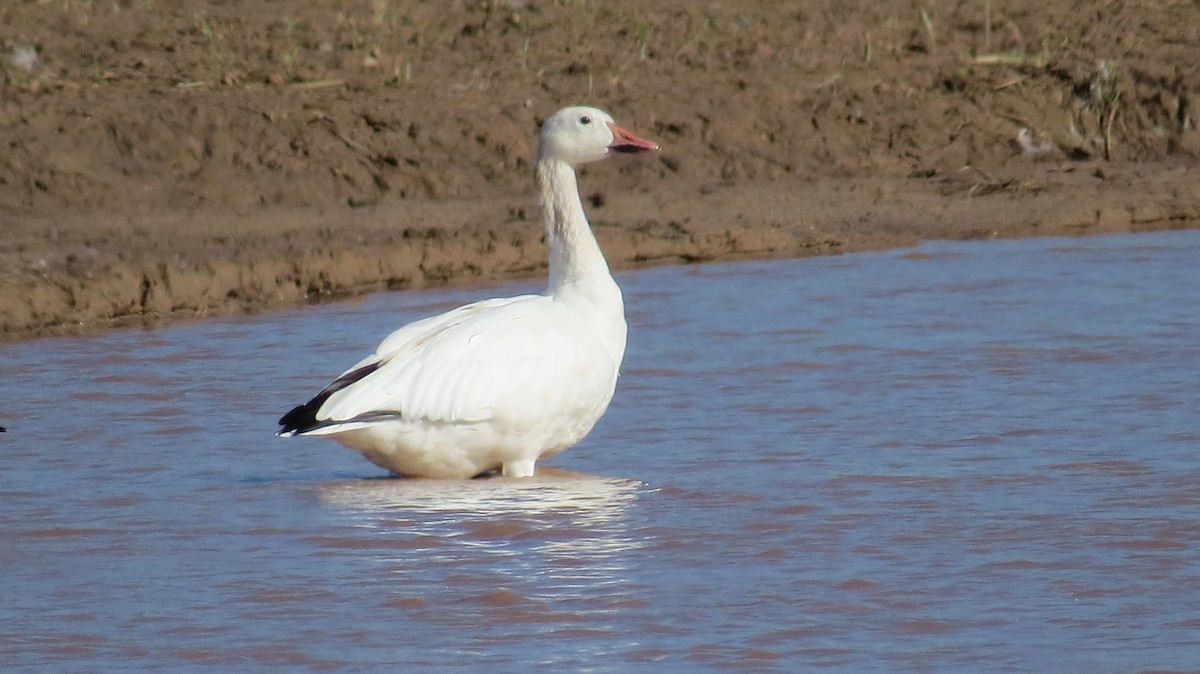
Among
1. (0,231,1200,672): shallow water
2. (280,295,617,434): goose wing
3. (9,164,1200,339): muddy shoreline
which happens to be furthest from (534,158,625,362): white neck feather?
(9,164,1200,339): muddy shoreline

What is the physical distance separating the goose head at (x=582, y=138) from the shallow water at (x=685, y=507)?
1.00m

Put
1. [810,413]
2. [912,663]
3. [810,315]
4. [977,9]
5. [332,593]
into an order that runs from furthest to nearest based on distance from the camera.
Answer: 1. [977,9]
2. [810,315]
3. [810,413]
4. [332,593]
5. [912,663]

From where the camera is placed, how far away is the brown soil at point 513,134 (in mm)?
10609

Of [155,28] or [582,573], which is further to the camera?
[155,28]

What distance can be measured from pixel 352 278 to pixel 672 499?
4.33 m

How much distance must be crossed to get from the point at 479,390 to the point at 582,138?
1342 millimetres

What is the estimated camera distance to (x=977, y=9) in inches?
559

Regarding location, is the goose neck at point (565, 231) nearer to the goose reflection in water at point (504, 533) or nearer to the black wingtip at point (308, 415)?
the goose reflection in water at point (504, 533)

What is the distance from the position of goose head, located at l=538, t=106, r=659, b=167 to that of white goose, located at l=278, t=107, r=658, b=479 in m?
0.73

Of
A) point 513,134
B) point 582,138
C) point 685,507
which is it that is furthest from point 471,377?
point 513,134

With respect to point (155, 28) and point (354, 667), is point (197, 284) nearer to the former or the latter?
point (155, 28)

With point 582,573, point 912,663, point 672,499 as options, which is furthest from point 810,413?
Answer: point 912,663

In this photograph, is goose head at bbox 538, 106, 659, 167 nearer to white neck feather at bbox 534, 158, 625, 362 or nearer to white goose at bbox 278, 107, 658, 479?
white neck feather at bbox 534, 158, 625, 362

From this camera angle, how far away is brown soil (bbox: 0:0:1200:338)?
1061 centimetres
